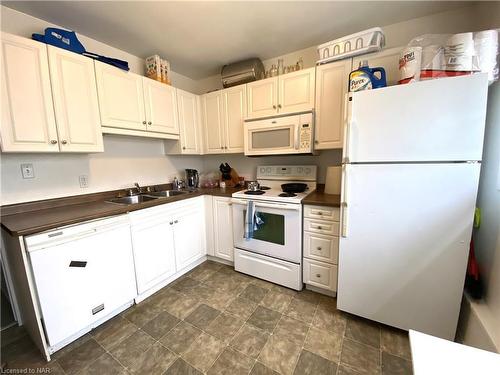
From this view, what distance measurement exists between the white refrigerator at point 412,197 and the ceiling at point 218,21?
98 cm

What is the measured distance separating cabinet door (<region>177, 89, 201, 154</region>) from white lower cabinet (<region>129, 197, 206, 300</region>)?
759mm

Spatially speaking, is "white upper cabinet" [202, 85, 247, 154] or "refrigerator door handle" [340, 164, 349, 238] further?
"white upper cabinet" [202, 85, 247, 154]

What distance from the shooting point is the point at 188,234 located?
2.26 m

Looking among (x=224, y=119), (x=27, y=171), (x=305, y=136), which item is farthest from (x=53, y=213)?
(x=305, y=136)

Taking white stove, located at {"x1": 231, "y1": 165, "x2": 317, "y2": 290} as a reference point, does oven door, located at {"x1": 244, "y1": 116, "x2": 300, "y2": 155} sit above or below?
above

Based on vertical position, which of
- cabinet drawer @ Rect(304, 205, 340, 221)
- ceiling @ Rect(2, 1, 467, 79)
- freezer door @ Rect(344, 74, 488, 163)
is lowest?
cabinet drawer @ Rect(304, 205, 340, 221)

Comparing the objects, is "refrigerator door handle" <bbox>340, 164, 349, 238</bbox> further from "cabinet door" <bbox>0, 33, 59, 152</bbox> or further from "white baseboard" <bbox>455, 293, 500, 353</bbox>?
"cabinet door" <bbox>0, 33, 59, 152</bbox>

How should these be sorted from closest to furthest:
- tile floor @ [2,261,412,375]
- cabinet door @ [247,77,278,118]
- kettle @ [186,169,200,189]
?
1. tile floor @ [2,261,412,375]
2. cabinet door @ [247,77,278,118]
3. kettle @ [186,169,200,189]

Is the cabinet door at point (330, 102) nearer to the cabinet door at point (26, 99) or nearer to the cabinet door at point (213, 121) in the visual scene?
the cabinet door at point (213, 121)

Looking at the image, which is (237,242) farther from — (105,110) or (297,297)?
(105,110)

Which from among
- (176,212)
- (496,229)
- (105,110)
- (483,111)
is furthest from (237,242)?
(483,111)

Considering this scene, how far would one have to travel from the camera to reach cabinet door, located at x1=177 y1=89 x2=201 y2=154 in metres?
2.52

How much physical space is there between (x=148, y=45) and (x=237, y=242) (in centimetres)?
231

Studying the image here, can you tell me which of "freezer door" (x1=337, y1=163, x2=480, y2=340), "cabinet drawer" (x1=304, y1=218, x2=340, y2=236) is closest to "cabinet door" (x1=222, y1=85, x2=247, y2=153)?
"cabinet drawer" (x1=304, y1=218, x2=340, y2=236)
